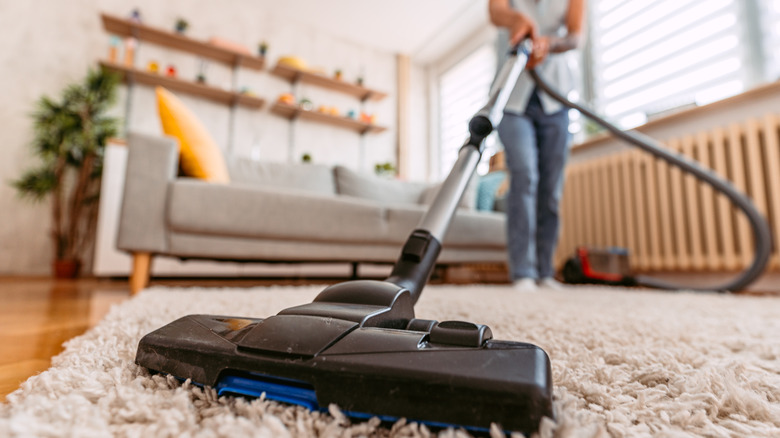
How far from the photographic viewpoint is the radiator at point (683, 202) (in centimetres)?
209

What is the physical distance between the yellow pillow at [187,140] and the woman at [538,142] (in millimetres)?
1204

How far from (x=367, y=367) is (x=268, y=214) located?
152cm

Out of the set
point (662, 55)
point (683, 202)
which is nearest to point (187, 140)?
point (683, 202)

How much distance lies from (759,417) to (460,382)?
0.22 meters

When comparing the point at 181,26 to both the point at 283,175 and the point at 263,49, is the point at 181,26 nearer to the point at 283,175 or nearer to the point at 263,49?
the point at 263,49

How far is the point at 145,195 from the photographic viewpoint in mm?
1417

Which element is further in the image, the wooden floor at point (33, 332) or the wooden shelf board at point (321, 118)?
the wooden shelf board at point (321, 118)

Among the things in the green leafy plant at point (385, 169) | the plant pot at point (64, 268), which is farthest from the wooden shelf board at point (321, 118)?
the plant pot at point (64, 268)

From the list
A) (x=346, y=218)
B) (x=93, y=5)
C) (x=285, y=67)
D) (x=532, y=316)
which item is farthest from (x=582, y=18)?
(x=93, y=5)

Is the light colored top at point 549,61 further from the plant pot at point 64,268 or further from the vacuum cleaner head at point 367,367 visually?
the plant pot at point 64,268

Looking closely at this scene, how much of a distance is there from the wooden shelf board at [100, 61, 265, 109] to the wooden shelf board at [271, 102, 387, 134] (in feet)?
0.61

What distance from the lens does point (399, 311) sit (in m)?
0.38

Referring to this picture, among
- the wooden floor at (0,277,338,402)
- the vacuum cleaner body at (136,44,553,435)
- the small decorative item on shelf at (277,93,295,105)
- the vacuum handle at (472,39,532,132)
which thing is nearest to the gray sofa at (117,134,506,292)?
the wooden floor at (0,277,338,402)

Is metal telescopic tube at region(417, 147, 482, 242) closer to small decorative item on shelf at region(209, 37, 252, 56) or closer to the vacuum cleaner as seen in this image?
the vacuum cleaner
